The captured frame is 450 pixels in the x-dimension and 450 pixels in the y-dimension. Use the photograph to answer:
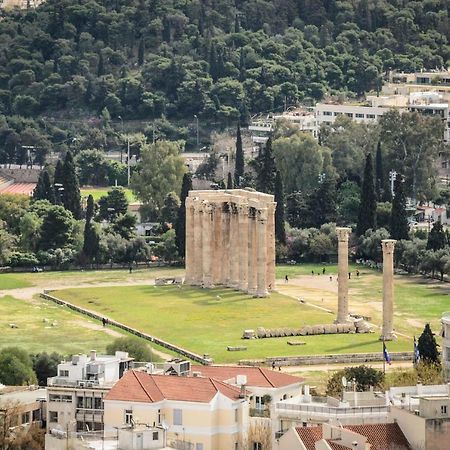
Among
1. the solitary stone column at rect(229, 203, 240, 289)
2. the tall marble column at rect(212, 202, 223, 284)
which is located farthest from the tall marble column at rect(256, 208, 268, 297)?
the tall marble column at rect(212, 202, 223, 284)

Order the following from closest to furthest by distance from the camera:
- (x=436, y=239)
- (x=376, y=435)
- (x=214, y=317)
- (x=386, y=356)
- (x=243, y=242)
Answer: (x=376, y=435), (x=386, y=356), (x=214, y=317), (x=243, y=242), (x=436, y=239)

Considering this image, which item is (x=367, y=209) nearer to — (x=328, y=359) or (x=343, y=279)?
(x=343, y=279)

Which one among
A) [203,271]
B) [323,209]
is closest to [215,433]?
[203,271]

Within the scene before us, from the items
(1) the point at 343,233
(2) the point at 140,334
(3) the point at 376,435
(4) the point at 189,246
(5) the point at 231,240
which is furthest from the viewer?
(4) the point at 189,246

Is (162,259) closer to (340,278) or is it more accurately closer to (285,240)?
(285,240)

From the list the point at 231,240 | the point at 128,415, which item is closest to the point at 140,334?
the point at 231,240

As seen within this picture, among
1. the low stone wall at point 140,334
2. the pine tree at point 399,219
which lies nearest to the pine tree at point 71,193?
the pine tree at point 399,219

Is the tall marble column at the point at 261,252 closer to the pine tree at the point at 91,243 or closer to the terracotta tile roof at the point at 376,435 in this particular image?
the pine tree at the point at 91,243
